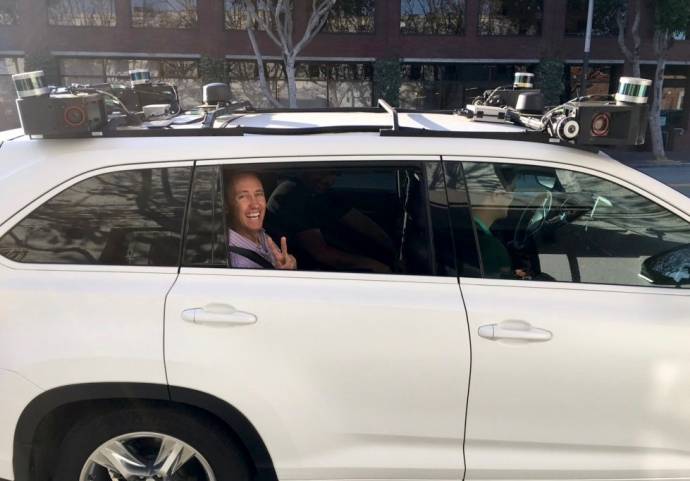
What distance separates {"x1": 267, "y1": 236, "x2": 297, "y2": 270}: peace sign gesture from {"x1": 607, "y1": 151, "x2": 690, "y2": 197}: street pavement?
501 inches

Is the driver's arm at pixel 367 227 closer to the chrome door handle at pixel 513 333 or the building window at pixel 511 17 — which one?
the chrome door handle at pixel 513 333

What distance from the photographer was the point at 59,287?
6.31ft

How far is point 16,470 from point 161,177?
119 cm

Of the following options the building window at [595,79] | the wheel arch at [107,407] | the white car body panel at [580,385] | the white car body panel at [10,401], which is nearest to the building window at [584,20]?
the building window at [595,79]

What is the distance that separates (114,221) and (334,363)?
97 centimetres

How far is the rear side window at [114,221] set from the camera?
1993 millimetres

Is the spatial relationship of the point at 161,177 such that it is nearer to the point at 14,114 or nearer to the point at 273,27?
the point at 273,27

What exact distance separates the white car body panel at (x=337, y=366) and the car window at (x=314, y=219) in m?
0.17

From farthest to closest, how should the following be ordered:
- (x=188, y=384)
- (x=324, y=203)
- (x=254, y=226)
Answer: (x=324, y=203)
(x=254, y=226)
(x=188, y=384)

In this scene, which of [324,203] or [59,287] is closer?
[59,287]

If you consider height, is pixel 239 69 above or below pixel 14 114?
above

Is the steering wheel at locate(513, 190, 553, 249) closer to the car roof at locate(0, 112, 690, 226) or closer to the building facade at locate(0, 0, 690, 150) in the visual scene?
the car roof at locate(0, 112, 690, 226)

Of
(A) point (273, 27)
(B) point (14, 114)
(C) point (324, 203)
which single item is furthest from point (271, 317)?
(B) point (14, 114)

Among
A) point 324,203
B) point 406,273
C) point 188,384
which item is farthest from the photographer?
point 324,203
